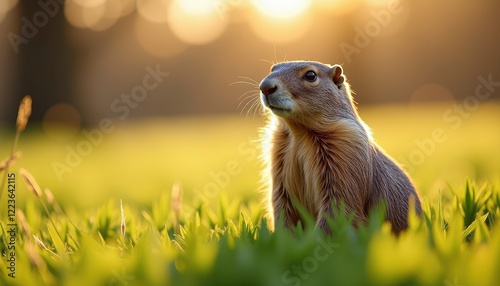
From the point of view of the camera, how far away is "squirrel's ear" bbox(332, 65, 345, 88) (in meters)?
4.11

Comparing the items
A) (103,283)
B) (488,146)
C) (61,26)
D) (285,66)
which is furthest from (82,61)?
(103,283)

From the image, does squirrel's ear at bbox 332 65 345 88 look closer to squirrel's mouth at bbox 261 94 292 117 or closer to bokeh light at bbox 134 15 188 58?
squirrel's mouth at bbox 261 94 292 117

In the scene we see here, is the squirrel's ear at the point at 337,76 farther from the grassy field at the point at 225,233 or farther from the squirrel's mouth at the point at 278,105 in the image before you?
the grassy field at the point at 225,233

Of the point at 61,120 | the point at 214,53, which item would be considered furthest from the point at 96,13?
the point at 214,53

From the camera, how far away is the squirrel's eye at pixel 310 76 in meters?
3.94

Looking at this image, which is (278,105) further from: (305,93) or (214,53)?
(214,53)

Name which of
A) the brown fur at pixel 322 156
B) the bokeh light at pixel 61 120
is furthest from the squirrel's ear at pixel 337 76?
the bokeh light at pixel 61 120

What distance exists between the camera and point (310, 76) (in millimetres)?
3951

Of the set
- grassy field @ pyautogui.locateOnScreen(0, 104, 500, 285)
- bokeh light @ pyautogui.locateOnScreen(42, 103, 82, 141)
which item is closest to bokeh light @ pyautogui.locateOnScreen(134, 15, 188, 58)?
bokeh light @ pyautogui.locateOnScreen(42, 103, 82, 141)

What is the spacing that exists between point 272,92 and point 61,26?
1428 cm

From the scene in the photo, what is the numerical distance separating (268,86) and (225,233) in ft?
4.59

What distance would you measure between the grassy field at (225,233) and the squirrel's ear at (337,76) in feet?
2.62

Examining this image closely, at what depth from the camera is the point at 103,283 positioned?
1.78 m

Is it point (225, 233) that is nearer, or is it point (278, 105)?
point (225, 233)
